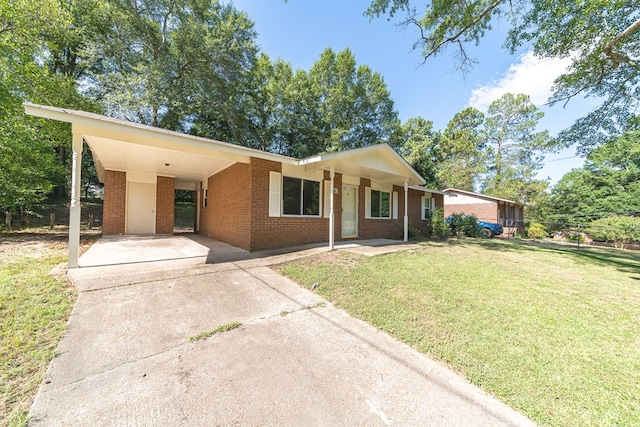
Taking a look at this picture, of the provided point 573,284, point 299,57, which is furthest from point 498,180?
point 573,284

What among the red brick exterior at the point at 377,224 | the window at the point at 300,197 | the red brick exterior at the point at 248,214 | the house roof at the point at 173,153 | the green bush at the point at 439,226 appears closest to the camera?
the house roof at the point at 173,153

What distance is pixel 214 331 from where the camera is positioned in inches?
116

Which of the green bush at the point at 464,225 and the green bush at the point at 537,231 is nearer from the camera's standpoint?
the green bush at the point at 464,225

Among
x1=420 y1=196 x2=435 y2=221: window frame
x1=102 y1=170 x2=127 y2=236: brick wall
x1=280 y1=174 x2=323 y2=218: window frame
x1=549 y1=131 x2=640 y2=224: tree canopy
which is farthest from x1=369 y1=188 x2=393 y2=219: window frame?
x1=549 y1=131 x2=640 y2=224: tree canopy

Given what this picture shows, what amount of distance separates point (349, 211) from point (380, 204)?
7.07ft

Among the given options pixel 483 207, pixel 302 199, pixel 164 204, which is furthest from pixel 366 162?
pixel 483 207

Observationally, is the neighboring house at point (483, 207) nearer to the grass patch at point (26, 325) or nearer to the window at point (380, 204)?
the window at point (380, 204)

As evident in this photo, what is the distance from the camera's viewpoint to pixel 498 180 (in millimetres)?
27625

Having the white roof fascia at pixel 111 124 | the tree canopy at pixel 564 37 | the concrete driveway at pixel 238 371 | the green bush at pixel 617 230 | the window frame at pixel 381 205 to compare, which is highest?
the tree canopy at pixel 564 37

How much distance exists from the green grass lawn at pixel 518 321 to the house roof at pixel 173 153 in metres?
3.45

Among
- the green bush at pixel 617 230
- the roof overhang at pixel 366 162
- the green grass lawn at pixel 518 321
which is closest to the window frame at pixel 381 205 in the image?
the roof overhang at pixel 366 162

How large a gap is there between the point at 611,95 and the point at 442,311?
45.4 feet

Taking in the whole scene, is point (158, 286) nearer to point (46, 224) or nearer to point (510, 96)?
point (46, 224)

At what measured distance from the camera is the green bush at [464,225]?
46.6 ft
